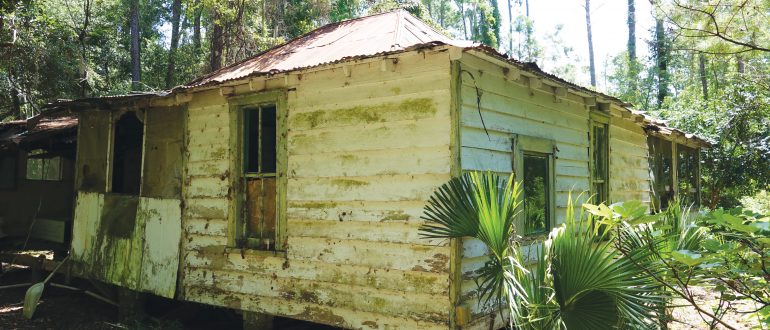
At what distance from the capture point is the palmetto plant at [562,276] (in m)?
3.09

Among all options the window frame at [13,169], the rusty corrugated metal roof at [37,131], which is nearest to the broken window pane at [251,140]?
the rusty corrugated metal roof at [37,131]

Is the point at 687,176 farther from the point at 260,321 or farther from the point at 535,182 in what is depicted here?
the point at 260,321

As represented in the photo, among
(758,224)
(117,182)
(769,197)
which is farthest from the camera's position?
(769,197)

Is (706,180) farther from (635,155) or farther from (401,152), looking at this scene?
(401,152)

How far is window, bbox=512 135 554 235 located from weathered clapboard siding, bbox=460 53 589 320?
5.2 inches

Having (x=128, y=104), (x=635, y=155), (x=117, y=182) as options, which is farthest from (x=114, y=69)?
(x=635, y=155)

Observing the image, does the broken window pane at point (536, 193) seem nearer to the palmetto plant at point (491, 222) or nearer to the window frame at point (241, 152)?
the palmetto plant at point (491, 222)

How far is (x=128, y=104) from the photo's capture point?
753 centimetres

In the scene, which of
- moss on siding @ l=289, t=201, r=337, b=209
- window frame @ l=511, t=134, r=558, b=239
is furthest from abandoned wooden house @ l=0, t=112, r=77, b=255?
window frame @ l=511, t=134, r=558, b=239

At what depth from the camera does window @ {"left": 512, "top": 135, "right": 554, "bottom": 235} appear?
5.81 m

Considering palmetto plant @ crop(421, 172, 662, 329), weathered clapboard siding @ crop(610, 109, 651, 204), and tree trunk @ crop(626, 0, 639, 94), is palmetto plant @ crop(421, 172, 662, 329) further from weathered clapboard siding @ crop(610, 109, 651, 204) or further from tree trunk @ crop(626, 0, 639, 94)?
tree trunk @ crop(626, 0, 639, 94)

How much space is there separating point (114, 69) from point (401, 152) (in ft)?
70.5

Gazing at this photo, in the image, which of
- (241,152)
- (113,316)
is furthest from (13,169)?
(241,152)

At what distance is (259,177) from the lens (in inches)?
245
